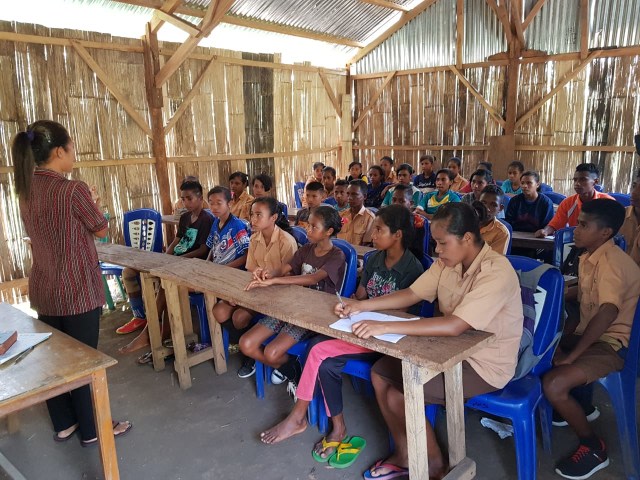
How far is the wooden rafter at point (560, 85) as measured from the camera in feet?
25.4

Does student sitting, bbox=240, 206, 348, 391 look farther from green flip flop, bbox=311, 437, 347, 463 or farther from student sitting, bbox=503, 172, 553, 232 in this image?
student sitting, bbox=503, 172, 553, 232

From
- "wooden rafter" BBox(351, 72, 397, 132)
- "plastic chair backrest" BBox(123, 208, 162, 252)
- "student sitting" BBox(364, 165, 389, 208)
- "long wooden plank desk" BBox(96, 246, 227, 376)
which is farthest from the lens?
"wooden rafter" BBox(351, 72, 397, 132)

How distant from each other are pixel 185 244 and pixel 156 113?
11.1 feet

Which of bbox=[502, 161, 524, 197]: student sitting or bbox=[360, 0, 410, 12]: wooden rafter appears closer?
bbox=[502, 161, 524, 197]: student sitting

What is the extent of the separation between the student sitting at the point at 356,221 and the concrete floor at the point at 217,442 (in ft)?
4.81

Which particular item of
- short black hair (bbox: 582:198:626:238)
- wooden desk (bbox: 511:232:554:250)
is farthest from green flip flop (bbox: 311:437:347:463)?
wooden desk (bbox: 511:232:554:250)

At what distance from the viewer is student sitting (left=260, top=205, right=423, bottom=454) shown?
2502 millimetres

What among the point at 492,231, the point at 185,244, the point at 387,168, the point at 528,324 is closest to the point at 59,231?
the point at 185,244

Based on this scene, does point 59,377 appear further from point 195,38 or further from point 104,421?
point 195,38

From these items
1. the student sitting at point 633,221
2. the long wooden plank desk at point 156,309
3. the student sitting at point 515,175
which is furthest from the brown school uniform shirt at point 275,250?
the student sitting at point 515,175

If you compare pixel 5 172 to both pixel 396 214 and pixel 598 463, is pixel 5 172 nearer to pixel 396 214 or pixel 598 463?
pixel 396 214

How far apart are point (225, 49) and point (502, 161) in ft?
16.5

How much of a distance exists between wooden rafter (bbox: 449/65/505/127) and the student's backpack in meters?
7.06

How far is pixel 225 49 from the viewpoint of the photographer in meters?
7.77
